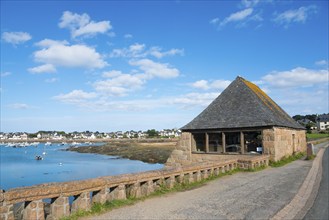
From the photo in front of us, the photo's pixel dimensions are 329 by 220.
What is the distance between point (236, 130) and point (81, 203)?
541 inches

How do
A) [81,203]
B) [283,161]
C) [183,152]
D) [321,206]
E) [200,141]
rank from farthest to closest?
1. [200,141]
2. [183,152]
3. [283,161]
4. [321,206]
5. [81,203]

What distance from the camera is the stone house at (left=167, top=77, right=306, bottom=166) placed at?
1881 centimetres

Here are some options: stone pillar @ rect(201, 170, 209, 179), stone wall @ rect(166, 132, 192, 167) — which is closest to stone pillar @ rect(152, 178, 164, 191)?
stone pillar @ rect(201, 170, 209, 179)

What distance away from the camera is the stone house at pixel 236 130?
18812 millimetres

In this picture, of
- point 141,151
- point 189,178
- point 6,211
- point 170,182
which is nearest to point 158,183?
point 170,182

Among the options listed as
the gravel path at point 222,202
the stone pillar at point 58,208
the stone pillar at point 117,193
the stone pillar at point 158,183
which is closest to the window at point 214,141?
the gravel path at point 222,202

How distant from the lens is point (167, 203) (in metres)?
8.61

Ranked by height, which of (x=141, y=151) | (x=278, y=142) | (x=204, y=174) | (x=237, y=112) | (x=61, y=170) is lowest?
(x=61, y=170)

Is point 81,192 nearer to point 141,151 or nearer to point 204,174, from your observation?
point 204,174

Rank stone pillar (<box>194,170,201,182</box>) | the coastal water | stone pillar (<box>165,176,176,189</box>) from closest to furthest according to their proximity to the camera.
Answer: stone pillar (<box>165,176,176,189</box>)
stone pillar (<box>194,170,201,182</box>)
the coastal water

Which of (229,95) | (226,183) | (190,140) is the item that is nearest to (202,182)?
(226,183)

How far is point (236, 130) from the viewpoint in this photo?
1948cm

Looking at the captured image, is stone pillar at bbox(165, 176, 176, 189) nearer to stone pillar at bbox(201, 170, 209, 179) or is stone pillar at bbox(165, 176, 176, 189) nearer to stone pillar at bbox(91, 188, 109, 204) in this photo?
stone pillar at bbox(201, 170, 209, 179)

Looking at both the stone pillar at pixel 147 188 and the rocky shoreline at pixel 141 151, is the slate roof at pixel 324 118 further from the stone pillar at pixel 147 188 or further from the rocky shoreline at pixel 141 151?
the stone pillar at pixel 147 188
